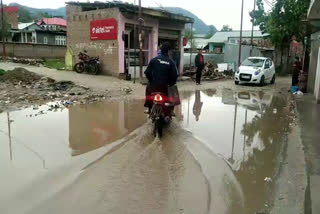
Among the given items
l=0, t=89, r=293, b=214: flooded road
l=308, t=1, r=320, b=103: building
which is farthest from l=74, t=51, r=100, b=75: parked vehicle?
l=308, t=1, r=320, b=103: building

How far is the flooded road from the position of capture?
4.41 metres

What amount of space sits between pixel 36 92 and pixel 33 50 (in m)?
24.2

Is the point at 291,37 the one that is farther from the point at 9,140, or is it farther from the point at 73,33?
the point at 9,140

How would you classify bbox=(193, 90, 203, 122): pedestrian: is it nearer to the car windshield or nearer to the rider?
the rider

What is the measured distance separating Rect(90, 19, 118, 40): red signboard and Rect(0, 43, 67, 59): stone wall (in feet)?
55.9

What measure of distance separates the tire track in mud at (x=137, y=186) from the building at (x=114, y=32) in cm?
1266

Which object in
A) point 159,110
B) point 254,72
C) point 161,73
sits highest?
point 161,73

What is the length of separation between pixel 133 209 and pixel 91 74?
15.6 m

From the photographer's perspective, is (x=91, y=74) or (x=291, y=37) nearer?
(x=91, y=74)

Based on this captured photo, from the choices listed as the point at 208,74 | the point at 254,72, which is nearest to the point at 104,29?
the point at 208,74

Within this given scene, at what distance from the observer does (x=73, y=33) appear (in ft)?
68.8

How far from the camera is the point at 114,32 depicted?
18.5m

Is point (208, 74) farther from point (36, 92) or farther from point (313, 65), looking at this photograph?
point (36, 92)

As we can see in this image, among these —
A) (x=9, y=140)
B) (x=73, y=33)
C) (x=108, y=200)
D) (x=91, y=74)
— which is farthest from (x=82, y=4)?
(x=108, y=200)
